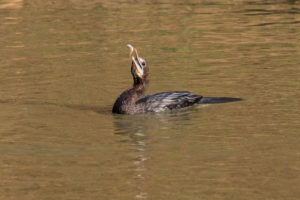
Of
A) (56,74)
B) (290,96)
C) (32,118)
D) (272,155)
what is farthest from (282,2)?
(272,155)

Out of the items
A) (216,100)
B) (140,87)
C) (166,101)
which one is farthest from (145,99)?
(216,100)

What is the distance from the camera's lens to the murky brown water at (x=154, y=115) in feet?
36.1

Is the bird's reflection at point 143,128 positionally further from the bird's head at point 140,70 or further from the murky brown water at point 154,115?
the bird's head at point 140,70

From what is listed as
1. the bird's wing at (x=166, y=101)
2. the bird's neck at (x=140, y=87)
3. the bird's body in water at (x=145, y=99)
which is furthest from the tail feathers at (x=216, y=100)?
the bird's neck at (x=140, y=87)

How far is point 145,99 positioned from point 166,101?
0.42 m

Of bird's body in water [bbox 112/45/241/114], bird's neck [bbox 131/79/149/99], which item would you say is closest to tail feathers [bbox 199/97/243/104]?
bird's body in water [bbox 112/45/241/114]

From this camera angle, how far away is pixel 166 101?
1611cm

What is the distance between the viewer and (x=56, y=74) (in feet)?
67.4

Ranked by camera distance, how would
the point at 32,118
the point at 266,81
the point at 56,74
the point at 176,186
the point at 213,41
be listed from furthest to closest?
the point at 213,41 < the point at 56,74 < the point at 266,81 < the point at 32,118 < the point at 176,186

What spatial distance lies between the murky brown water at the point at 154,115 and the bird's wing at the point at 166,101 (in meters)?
0.24

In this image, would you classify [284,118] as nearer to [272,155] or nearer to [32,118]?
[272,155]

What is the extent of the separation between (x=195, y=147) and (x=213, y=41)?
503 inches

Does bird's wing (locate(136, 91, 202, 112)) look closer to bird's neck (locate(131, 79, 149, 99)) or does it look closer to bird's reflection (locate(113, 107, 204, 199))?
bird's reflection (locate(113, 107, 204, 199))

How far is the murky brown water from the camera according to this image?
Result: 11.0m
